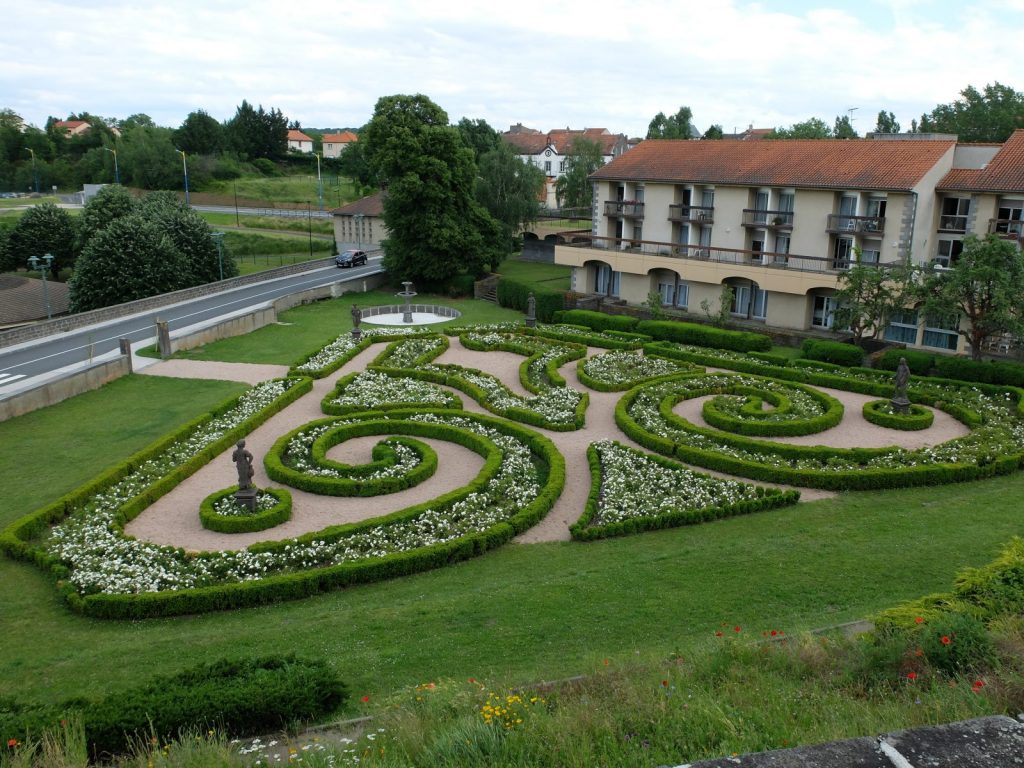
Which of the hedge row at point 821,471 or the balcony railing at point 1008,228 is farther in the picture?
the balcony railing at point 1008,228

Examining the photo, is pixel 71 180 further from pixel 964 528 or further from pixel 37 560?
pixel 964 528

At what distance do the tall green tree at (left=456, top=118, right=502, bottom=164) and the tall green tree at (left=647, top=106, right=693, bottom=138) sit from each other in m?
17.7

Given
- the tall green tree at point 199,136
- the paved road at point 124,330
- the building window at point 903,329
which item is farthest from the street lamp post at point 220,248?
the tall green tree at point 199,136

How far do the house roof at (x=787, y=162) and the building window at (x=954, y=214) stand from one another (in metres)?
2.53

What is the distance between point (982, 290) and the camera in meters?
32.3

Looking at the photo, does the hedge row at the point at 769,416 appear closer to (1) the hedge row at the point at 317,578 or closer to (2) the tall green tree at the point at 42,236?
(1) the hedge row at the point at 317,578

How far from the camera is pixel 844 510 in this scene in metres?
21.9

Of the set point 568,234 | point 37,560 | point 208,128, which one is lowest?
point 37,560

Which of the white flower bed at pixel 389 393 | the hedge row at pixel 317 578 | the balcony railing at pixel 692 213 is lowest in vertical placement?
the hedge row at pixel 317 578

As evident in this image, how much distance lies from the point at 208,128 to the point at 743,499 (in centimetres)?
12599

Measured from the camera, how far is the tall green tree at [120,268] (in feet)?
185

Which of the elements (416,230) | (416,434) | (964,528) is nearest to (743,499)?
(964,528)

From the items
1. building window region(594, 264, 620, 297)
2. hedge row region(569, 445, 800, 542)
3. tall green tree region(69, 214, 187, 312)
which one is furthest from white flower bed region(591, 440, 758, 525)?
tall green tree region(69, 214, 187, 312)

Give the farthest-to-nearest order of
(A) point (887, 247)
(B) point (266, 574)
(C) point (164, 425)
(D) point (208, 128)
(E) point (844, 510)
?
1. (D) point (208, 128)
2. (A) point (887, 247)
3. (C) point (164, 425)
4. (E) point (844, 510)
5. (B) point (266, 574)
